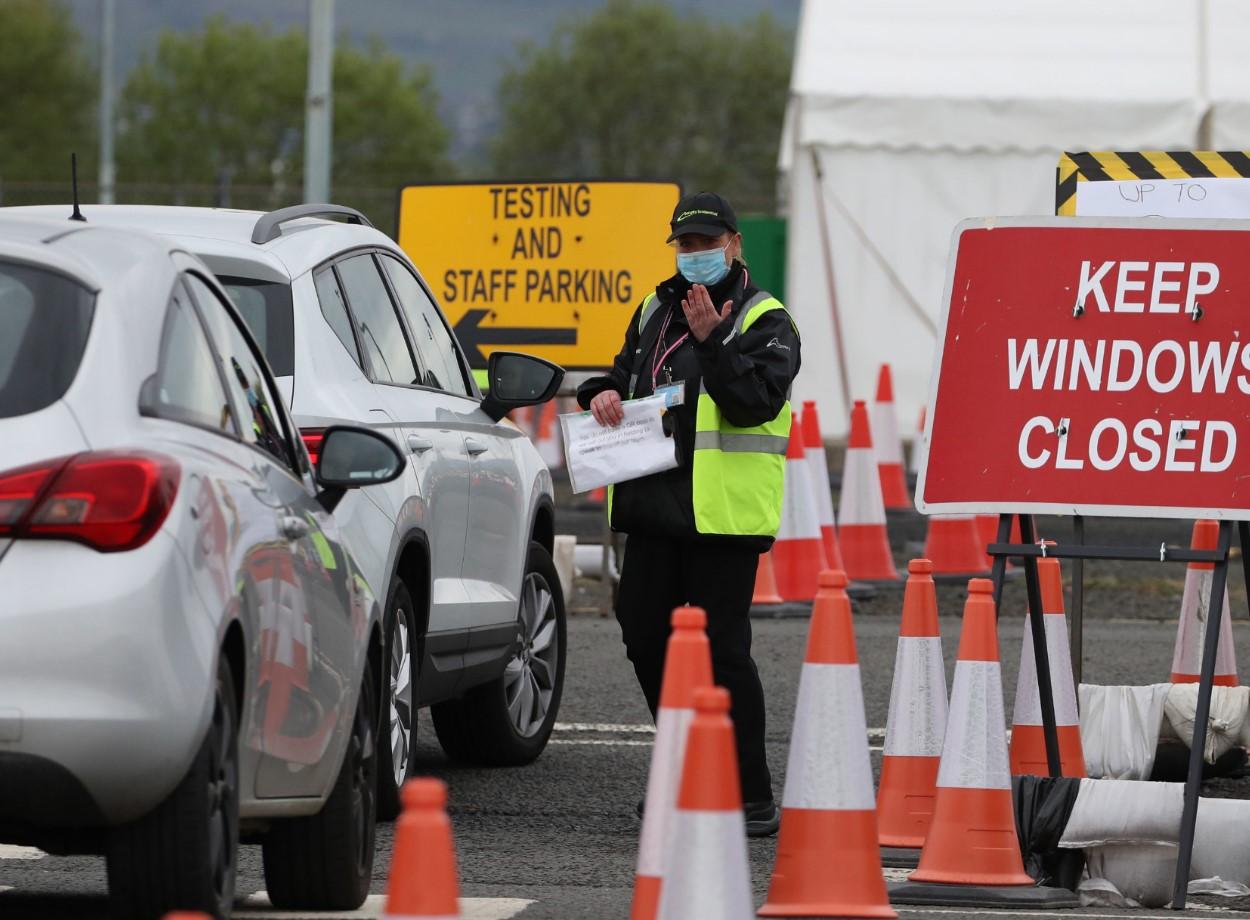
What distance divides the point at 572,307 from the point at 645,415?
5630 millimetres

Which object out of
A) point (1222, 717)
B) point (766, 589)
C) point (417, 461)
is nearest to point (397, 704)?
point (417, 461)

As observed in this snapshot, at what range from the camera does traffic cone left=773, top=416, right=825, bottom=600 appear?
13.0 m

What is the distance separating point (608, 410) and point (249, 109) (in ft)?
271

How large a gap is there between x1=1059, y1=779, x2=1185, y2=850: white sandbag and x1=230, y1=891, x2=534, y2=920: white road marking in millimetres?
1504

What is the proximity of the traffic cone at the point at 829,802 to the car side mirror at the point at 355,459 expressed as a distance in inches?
42.0

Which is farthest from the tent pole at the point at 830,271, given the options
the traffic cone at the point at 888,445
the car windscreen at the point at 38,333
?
the car windscreen at the point at 38,333

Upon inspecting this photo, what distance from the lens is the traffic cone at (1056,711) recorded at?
771 centimetres

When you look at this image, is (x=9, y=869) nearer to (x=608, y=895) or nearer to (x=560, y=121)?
(x=608, y=895)

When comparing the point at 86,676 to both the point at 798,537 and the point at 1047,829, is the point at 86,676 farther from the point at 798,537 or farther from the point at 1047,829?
the point at 798,537

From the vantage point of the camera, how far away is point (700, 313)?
7699 mm

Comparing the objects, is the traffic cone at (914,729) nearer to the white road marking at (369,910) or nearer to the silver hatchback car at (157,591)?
the white road marking at (369,910)

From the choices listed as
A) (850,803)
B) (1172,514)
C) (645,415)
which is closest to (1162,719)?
(1172,514)

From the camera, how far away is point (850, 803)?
611 cm

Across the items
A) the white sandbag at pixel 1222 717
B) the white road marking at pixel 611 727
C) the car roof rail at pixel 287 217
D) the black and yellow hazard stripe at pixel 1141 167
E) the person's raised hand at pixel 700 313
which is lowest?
the white road marking at pixel 611 727
